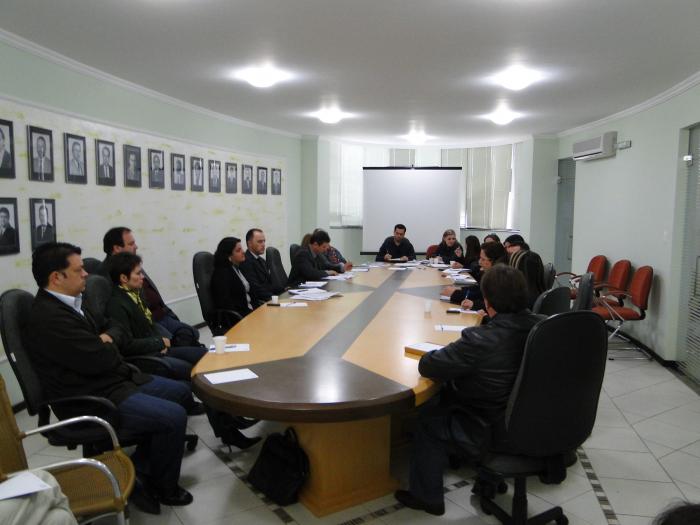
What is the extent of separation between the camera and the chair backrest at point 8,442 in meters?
1.89

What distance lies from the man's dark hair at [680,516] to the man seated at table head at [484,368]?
1462 mm

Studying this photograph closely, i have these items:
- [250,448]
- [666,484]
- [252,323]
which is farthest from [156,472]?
[666,484]

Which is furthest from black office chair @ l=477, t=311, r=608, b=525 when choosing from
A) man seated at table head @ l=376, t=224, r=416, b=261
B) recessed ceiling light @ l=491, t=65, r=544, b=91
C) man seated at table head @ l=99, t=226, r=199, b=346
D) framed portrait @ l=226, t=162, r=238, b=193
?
man seated at table head @ l=376, t=224, r=416, b=261

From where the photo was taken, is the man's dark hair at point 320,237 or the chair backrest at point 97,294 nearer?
the chair backrest at point 97,294

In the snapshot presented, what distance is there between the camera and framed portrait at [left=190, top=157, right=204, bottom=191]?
6262mm

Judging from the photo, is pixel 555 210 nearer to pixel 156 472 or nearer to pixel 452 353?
pixel 452 353

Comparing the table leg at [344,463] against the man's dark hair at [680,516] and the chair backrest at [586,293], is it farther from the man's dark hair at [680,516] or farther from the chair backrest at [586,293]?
the man's dark hair at [680,516]

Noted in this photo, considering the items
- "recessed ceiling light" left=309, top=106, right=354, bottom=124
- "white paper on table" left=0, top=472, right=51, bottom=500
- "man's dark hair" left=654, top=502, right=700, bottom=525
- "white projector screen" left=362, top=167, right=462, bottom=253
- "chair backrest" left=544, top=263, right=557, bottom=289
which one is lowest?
"white paper on table" left=0, top=472, right=51, bottom=500

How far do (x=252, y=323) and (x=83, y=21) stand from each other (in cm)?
229

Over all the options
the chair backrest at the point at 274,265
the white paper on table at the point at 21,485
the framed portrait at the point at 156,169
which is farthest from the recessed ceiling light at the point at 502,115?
the white paper on table at the point at 21,485

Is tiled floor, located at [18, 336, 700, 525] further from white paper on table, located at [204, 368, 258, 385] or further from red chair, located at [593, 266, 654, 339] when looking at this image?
red chair, located at [593, 266, 654, 339]

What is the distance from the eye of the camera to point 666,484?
9.39ft

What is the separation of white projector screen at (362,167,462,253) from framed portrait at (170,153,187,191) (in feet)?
13.4

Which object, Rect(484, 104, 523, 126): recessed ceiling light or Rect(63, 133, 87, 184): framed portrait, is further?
Rect(484, 104, 523, 126): recessed ceiling light
